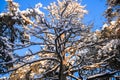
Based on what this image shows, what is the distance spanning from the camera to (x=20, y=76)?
50.4ft

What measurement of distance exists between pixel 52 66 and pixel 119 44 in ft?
23.1

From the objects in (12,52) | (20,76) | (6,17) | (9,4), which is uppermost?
(9,4)

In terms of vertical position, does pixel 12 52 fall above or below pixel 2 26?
below

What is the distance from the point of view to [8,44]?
47.4 feet

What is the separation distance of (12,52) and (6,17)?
93.3 inches

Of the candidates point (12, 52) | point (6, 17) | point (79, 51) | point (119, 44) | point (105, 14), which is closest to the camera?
point (119, 44)

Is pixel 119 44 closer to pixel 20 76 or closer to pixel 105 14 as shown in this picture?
pixel 105 14

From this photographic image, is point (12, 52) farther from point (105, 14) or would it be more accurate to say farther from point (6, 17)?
point (105, 14)

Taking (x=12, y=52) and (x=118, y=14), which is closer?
(x=118, y=14)

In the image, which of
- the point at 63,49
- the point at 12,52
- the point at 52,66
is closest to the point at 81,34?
the point at 63,49

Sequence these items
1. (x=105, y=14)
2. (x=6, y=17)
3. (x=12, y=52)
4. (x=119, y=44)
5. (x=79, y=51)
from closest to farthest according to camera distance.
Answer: (x=119, y=44)
(x=105, y=14)
(x=12, y=52)
(x=6, y=17)
(x=79, y=51)

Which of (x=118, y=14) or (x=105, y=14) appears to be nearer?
(x=118, y=14)

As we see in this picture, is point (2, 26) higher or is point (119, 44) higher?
point (2, 26)

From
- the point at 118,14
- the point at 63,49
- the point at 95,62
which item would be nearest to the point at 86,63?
the point at 95,62
